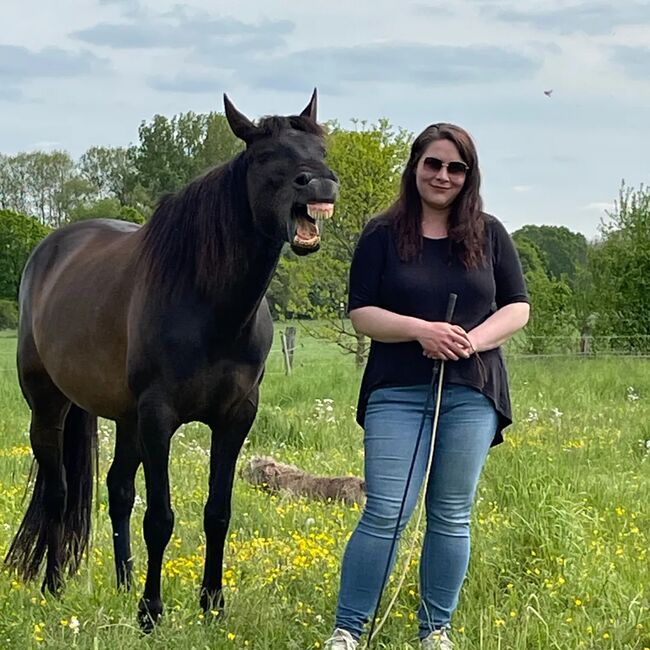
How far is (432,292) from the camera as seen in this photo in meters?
3.59

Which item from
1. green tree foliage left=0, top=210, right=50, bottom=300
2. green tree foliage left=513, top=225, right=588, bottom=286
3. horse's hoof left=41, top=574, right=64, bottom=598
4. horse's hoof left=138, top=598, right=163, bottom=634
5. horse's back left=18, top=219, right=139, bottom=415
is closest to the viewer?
horse's hoof left=138, top=598, right=163, bottom=634

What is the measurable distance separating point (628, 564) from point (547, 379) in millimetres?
9019

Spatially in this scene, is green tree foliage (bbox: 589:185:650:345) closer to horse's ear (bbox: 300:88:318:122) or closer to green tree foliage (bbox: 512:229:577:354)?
green tree foliage (bbox: 512:229:577:354)

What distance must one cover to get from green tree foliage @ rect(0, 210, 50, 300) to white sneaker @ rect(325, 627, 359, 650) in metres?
29.0

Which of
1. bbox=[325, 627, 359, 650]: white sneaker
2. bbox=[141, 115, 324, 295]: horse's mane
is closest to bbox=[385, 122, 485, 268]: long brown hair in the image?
bbox=[141, 115, 324, 295]: horse's mane

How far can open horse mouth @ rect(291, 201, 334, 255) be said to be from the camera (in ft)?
11.2

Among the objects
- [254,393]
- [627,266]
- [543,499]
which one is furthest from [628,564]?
[627,266]

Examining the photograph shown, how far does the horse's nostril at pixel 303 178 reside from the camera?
3.51 m

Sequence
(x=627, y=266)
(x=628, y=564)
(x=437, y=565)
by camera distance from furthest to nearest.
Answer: (x=627, y=266)
(x=628, y=564)
(x=437, y=565)

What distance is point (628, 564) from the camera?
14.9 ft

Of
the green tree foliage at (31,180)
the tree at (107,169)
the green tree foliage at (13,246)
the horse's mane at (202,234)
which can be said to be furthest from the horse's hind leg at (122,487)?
the green tree foliage at (31,180)

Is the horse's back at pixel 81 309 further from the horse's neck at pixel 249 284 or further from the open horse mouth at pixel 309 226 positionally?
the open horse mouth at pixel 309 226

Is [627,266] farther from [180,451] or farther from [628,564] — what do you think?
[628,564]

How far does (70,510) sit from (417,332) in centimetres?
253
